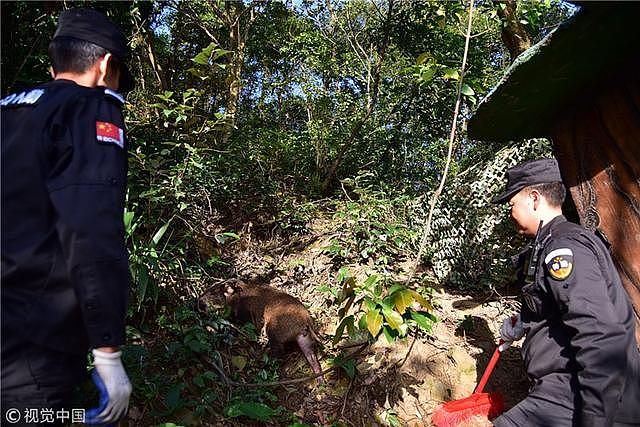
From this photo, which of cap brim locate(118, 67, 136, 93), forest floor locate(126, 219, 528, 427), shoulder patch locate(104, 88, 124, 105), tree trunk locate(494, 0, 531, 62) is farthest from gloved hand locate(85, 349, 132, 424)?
tree trunk locate(494, 0, 531, 62)

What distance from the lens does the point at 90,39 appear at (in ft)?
5.41

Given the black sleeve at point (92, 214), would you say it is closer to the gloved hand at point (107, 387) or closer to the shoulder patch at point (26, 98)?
the gloved hand at point (107, 387)

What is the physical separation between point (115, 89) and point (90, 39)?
0.21 m

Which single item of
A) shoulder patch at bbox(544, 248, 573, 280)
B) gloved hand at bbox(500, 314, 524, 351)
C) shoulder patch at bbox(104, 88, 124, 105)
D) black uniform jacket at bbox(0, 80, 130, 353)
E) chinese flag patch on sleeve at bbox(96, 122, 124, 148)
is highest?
shoulder patch at bbox(104, 88, 124, 105)

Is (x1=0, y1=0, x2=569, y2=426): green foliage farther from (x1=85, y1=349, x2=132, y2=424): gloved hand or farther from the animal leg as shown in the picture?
(x1=85, y1=349, x2=132, y2=424): gloved hand

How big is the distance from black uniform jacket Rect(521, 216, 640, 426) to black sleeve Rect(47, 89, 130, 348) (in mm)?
1748

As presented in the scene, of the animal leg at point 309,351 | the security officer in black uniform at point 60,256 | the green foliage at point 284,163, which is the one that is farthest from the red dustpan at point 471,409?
the security officer in black uniform at point 60,256

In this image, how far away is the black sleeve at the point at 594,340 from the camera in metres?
1.73

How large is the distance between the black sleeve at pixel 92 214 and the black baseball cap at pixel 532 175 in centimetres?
189

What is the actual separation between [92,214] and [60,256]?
0.23 m

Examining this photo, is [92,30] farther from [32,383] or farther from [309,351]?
[309,351]

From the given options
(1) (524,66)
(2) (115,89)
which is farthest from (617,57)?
(2) (115,89)

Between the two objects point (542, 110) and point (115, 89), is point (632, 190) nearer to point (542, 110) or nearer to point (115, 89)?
point (542, 110)

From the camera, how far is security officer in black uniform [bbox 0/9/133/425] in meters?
1.40
